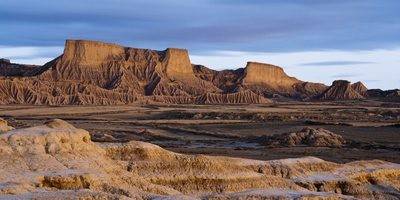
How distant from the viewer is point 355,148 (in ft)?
136

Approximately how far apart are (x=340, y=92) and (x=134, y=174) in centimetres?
17095

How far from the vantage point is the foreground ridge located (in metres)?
136

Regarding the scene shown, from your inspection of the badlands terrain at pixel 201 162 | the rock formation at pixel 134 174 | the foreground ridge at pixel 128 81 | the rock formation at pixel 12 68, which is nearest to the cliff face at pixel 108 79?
the foreground ridge at pixel 128 81

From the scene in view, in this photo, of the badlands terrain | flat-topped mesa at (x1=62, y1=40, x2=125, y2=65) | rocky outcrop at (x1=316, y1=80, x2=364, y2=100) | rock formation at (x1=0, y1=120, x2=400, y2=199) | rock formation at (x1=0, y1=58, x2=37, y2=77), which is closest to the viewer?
rock formation at (x1=0, y1=120, x2=400, y2=199)

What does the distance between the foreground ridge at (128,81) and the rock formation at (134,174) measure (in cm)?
11553

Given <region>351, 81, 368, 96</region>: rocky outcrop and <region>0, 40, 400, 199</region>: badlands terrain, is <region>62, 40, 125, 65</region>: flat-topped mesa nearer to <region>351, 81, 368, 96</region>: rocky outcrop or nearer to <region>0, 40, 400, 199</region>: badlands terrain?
<region>0, 40, 400, 199</region>: badlands terrain

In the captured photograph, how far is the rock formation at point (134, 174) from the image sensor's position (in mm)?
14523

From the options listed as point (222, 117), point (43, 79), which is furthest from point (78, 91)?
point (222, 117)

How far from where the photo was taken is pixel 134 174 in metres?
16.2

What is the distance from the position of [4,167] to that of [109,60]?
150 m

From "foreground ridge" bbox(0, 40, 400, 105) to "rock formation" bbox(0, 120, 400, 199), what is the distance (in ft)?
379

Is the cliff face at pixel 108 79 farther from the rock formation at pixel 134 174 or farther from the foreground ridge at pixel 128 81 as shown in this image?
the rock formation at pixel 134 174

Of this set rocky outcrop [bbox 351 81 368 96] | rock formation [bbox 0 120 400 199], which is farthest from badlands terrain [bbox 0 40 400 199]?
rocky outcrop [bbox 351 81 368 96]

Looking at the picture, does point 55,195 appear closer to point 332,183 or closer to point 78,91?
point 332,183
